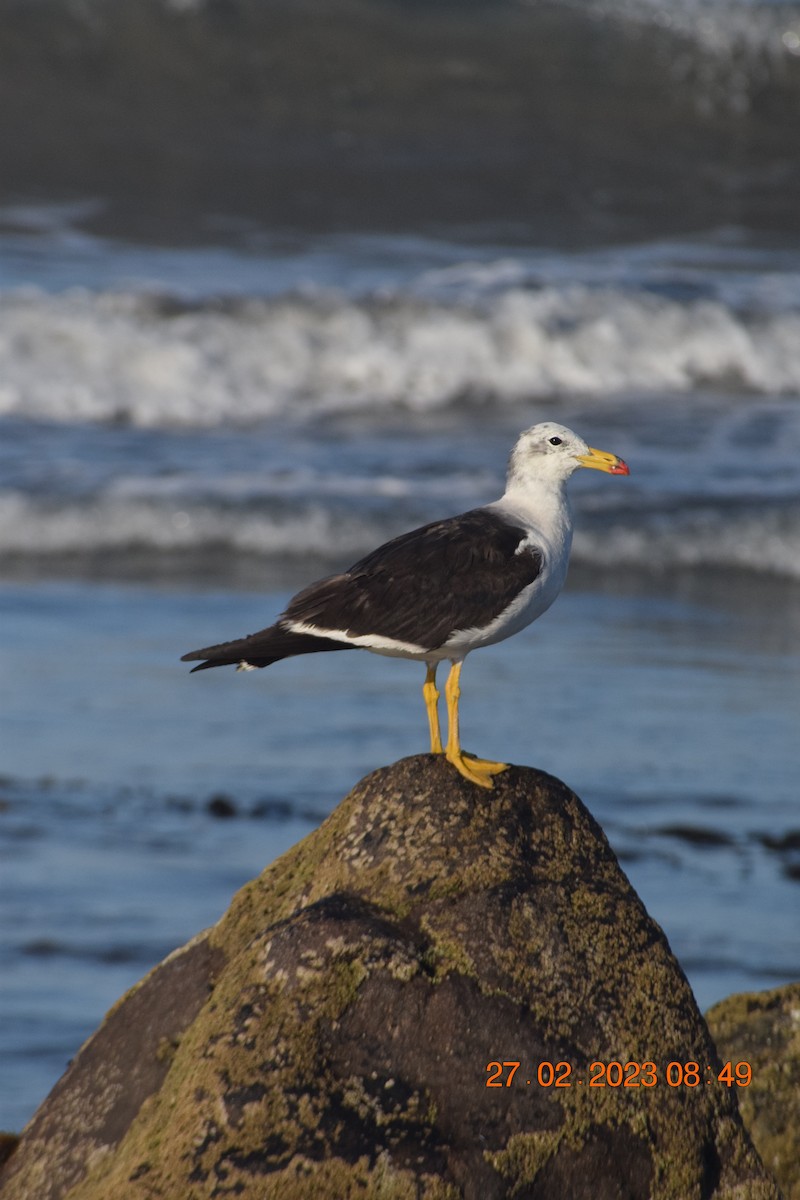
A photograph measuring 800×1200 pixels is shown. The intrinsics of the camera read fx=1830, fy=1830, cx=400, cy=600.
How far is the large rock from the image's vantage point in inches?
125

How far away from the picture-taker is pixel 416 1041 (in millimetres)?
3314

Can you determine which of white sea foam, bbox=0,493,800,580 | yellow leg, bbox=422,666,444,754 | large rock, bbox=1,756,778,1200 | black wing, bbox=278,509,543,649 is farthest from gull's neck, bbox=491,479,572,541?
white sea foam, bbox=0,493,800,580

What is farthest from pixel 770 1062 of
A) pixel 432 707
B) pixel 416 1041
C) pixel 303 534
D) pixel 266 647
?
pixel 303 534

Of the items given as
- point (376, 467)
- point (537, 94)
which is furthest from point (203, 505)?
point (537, 94)

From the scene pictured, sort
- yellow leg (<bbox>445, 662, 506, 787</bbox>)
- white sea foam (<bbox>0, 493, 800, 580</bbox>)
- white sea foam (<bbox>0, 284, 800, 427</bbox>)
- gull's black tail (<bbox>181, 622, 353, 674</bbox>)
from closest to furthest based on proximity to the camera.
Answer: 1. yellow leg (<bbox>445, 662, 506, 787</bbox>)
2. gull's black tail (<bbox>181, 622, 353, 674</bbox>)
3. white sea foam (<bbox>0, 493, 800, 580</bbox>)
4. white sea foam (<bbox>0, 284, 800, 427</bbox>)

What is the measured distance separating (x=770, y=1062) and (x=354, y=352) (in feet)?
37.5

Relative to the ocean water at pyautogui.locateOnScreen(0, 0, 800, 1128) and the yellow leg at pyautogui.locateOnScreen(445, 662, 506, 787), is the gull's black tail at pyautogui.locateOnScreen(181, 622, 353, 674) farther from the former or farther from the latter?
the ocean water at pyautogui.locateOnScreen(0, 0, 800, 1128)

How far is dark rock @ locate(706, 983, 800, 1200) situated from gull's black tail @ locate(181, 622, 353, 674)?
1336 mm

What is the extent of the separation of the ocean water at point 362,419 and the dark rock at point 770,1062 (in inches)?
36.6

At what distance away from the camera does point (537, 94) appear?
80.6ft

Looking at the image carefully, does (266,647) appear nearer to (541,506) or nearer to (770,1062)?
(541,506)

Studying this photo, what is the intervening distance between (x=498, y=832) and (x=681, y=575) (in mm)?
6818
